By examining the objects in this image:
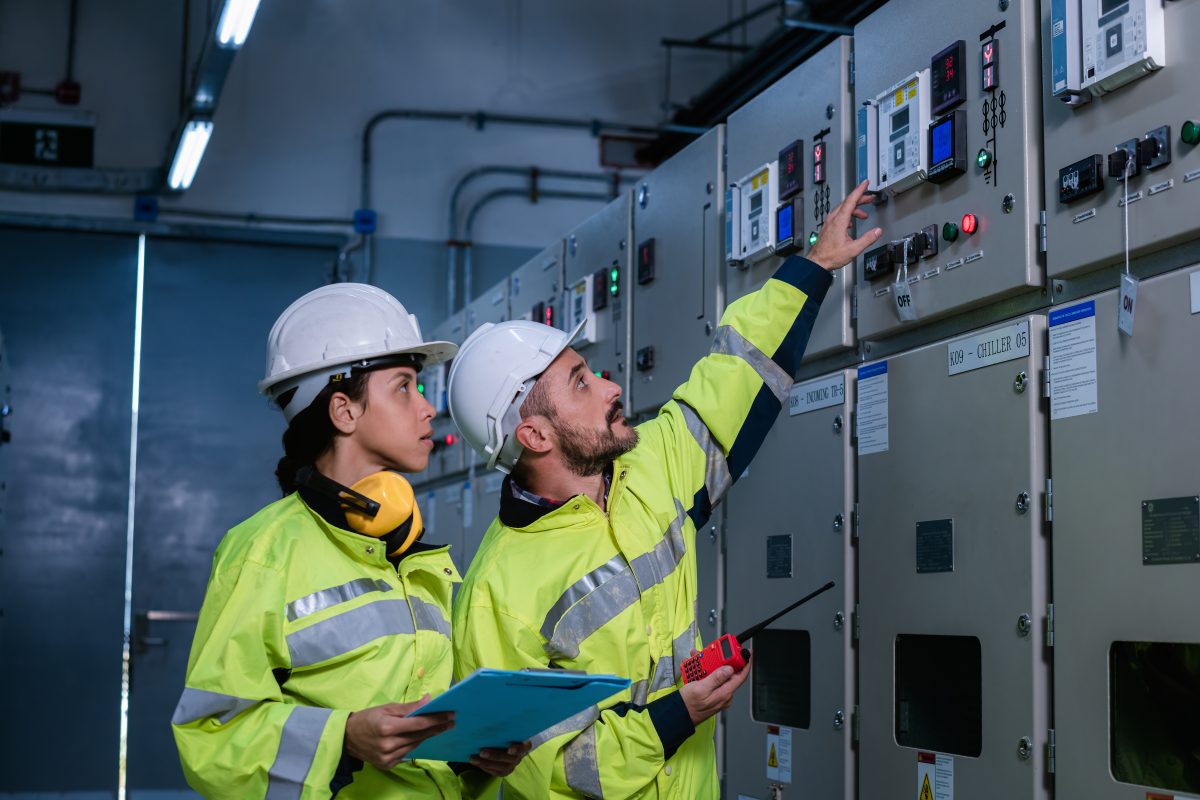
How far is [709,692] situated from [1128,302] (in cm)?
102

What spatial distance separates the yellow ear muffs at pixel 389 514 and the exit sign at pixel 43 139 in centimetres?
674

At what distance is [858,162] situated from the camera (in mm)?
2988

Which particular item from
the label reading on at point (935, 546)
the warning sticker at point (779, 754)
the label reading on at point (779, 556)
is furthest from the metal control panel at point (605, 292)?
the label reading on at point (935, 546)

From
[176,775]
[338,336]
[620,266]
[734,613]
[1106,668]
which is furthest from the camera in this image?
[176,775]

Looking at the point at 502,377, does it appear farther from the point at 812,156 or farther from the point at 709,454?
the point at 812,156

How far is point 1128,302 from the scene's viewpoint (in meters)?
2.22

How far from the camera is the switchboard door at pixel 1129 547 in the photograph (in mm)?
2100

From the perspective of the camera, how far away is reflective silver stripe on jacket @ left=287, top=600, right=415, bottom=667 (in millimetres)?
2062

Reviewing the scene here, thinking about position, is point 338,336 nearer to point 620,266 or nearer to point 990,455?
point 990,455

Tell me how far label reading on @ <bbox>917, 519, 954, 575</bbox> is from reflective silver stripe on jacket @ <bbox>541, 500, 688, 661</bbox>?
0.56 meters

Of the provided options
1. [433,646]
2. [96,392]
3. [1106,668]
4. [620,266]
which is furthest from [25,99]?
[1106,668]

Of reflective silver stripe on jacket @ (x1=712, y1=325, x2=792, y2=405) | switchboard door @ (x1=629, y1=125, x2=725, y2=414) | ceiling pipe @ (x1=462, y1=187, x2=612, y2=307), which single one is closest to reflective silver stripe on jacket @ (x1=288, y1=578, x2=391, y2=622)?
reflective silver stripe on jacket @ (x1=712, y1=325, x2=792, y2=405)

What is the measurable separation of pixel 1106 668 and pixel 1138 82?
3.31 ft

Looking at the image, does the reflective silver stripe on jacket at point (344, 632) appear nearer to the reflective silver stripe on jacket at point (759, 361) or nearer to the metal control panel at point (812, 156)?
the reflective silver stripe on jacket at point (759, 361)
